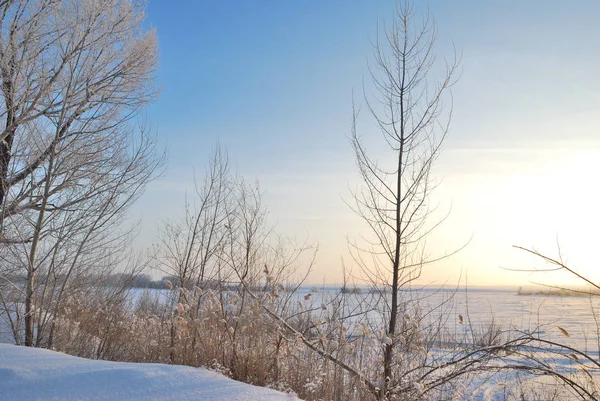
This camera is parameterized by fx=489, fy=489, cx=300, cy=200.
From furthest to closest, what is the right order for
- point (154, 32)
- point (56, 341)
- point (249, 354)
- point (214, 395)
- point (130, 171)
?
point (154, 32) < point (130, 171) < point (56, 341) < point (249, 354) < point (214, 395)

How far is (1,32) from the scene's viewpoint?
862 cm

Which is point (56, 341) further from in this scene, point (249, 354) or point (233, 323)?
point (249, 354)

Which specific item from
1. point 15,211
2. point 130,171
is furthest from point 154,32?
point 15,211

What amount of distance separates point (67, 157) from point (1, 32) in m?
3.15

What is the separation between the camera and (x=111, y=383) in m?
2.78

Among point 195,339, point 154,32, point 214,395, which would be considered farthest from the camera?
point 154,32

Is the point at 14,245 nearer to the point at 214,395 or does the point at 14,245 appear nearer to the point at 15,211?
the point at 15,211

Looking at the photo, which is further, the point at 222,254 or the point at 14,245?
the point at 222,254

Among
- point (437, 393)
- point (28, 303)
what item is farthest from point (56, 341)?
point (437, 393)

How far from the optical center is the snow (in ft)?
8.65

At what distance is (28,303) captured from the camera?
6.62m

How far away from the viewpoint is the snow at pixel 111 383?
2.64 metres

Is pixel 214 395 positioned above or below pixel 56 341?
above

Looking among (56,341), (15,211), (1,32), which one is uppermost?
(1,32)
